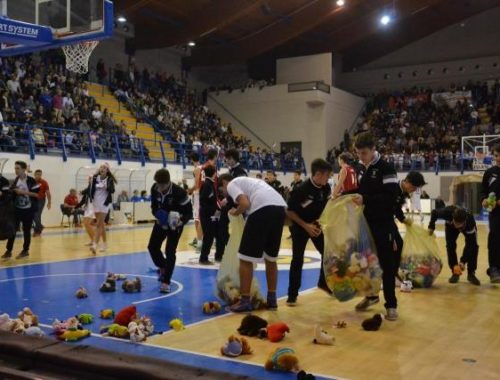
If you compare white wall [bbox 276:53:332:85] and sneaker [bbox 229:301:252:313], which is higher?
white wall [bbox 276:53:332:85]

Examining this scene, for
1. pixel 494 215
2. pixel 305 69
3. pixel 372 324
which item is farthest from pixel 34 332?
pixel 305 69

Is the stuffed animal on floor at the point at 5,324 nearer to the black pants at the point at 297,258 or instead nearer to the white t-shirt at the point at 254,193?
the white t-shirt at the point at 254,193

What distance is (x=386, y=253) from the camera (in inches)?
222

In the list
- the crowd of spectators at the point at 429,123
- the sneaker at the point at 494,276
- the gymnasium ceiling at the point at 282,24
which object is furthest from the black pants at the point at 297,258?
the crowd of spectators at the point at 429,123

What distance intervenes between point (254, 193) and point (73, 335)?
90.0 inches

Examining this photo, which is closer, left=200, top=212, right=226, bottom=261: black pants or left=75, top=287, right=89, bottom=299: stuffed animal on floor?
left=75, top=287, right=89, bottom=299: stuffed animal on floor

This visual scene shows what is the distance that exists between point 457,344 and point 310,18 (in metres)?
27.2

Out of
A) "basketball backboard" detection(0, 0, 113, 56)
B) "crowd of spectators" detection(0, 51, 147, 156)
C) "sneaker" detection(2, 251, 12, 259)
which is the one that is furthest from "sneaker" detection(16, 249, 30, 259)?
"crowd of spectators" detection(0, 51, 147, 156)

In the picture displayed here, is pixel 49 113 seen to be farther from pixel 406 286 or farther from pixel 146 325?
pixel 146 325

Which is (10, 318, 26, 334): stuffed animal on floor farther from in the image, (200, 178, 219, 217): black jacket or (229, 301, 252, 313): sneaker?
(200, 178, 219, 217): black jacket

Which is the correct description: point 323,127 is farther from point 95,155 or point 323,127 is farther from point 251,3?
point 95,155

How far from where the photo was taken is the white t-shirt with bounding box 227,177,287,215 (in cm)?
584

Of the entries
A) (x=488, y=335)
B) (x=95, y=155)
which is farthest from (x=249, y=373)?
(x=95, y=155)

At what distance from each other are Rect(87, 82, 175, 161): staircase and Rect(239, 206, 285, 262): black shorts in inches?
776
